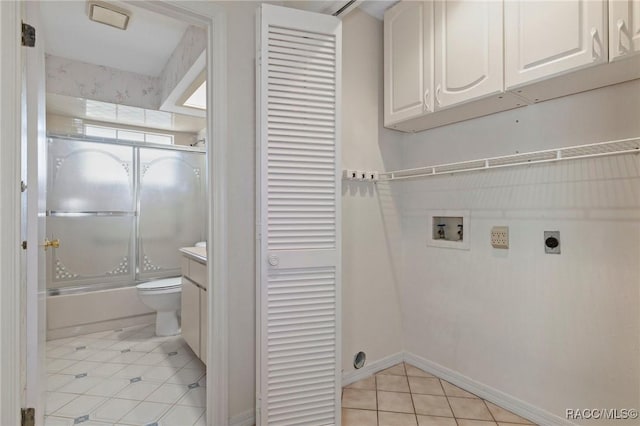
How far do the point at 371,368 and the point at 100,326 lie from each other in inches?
106

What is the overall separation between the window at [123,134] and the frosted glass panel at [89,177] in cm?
27

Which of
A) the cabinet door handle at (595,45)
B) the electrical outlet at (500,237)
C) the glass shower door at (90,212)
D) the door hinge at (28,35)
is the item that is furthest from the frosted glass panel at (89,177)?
the cabinet door handle at (595,45)

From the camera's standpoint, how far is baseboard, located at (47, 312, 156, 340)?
115 inches

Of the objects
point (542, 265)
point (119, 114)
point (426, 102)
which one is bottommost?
point (542, 265)

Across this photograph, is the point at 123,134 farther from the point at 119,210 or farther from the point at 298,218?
the point at 298,218

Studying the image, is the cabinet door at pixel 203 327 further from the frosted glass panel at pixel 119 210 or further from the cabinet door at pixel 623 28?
the cabinet door at pixel 623 28

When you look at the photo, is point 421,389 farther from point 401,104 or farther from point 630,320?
point 401,104

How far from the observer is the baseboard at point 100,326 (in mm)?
2922

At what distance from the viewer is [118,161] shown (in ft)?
11.2

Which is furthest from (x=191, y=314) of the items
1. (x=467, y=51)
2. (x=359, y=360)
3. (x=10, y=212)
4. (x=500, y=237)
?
(x=467, y=51)

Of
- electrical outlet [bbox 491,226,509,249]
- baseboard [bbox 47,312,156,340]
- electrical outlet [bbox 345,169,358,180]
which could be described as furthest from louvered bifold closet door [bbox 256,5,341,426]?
baseboard [bbox 47,312,156,340]

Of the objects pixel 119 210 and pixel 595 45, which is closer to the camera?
pixel 595 45

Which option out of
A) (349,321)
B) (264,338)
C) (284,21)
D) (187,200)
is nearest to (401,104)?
(284,21)

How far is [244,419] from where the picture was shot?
65.0 inches
